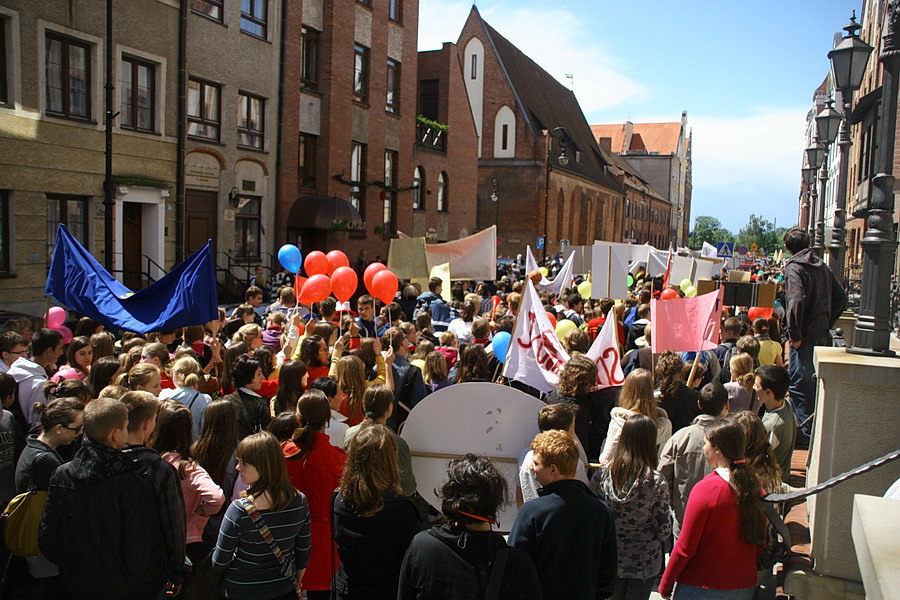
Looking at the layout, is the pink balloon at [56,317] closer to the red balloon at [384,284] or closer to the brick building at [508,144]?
the red balloon at [384,284]

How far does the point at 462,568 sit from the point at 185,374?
303cm

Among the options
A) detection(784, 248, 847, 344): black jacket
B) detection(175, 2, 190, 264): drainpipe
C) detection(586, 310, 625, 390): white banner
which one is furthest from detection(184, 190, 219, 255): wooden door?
detection(784, 248, 847, 344): black jacket

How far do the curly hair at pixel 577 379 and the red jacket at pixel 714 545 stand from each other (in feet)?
6.16

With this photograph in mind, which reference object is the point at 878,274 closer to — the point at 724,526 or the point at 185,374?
the point at 724,526

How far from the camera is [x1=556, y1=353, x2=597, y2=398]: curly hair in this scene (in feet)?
18.6

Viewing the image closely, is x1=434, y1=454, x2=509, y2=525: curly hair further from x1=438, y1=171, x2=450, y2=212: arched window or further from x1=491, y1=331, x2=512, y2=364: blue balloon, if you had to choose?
x1=438, y1=171, x2=450, y2=212: arched window

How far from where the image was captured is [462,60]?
4944cm

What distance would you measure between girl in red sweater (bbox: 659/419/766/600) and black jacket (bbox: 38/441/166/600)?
2718 mm

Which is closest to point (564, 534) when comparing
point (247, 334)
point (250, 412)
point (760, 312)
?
point (250, 412)

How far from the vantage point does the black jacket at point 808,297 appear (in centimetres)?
792

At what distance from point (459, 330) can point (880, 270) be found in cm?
521

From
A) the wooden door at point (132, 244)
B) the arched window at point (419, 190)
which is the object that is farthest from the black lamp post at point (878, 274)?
the arched window at point (419, 190)

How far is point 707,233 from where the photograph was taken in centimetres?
13625

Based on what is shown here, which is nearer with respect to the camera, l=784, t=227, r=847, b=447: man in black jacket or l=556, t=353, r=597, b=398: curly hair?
l=556, t=353, r=597, b=398: curly hair
